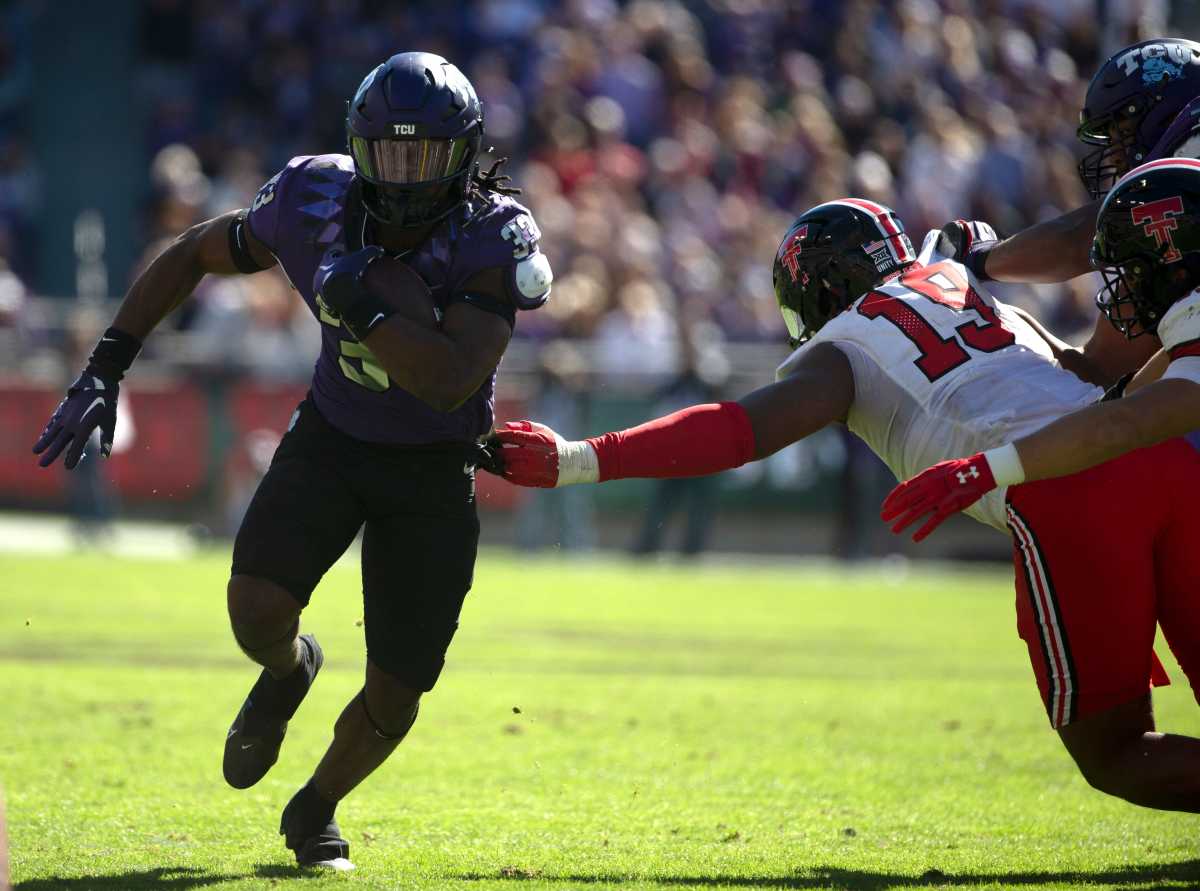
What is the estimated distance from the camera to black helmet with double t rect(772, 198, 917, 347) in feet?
15.4

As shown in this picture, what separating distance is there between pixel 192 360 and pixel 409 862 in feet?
32.8

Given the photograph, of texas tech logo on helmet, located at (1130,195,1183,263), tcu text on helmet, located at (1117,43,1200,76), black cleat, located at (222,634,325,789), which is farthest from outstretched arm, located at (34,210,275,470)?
tcu text on helmet, located at (1117,43,1200,76)

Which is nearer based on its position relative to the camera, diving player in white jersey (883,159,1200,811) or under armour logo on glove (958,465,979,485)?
under armour logo on glove (958,465,979,485)

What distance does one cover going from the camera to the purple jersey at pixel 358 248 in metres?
4.47

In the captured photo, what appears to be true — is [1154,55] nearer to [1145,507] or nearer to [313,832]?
[1145,507]

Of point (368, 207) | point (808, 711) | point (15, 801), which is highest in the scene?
point (368, 207)

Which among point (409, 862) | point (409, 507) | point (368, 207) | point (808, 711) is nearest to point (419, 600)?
point (409, 507)

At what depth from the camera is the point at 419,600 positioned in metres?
4.55

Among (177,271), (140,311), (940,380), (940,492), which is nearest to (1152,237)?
(940,380)

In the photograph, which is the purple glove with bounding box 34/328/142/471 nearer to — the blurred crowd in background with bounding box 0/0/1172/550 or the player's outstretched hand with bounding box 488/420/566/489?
the player's outstretched hand with bounding box 488/420/566/489

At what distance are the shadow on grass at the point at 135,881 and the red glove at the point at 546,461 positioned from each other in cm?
124

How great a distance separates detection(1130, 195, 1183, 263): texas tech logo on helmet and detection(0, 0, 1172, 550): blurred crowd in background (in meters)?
9.69

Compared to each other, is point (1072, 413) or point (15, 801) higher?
point (1072, 413)

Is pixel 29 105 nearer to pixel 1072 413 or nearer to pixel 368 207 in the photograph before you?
pixel 368 207
